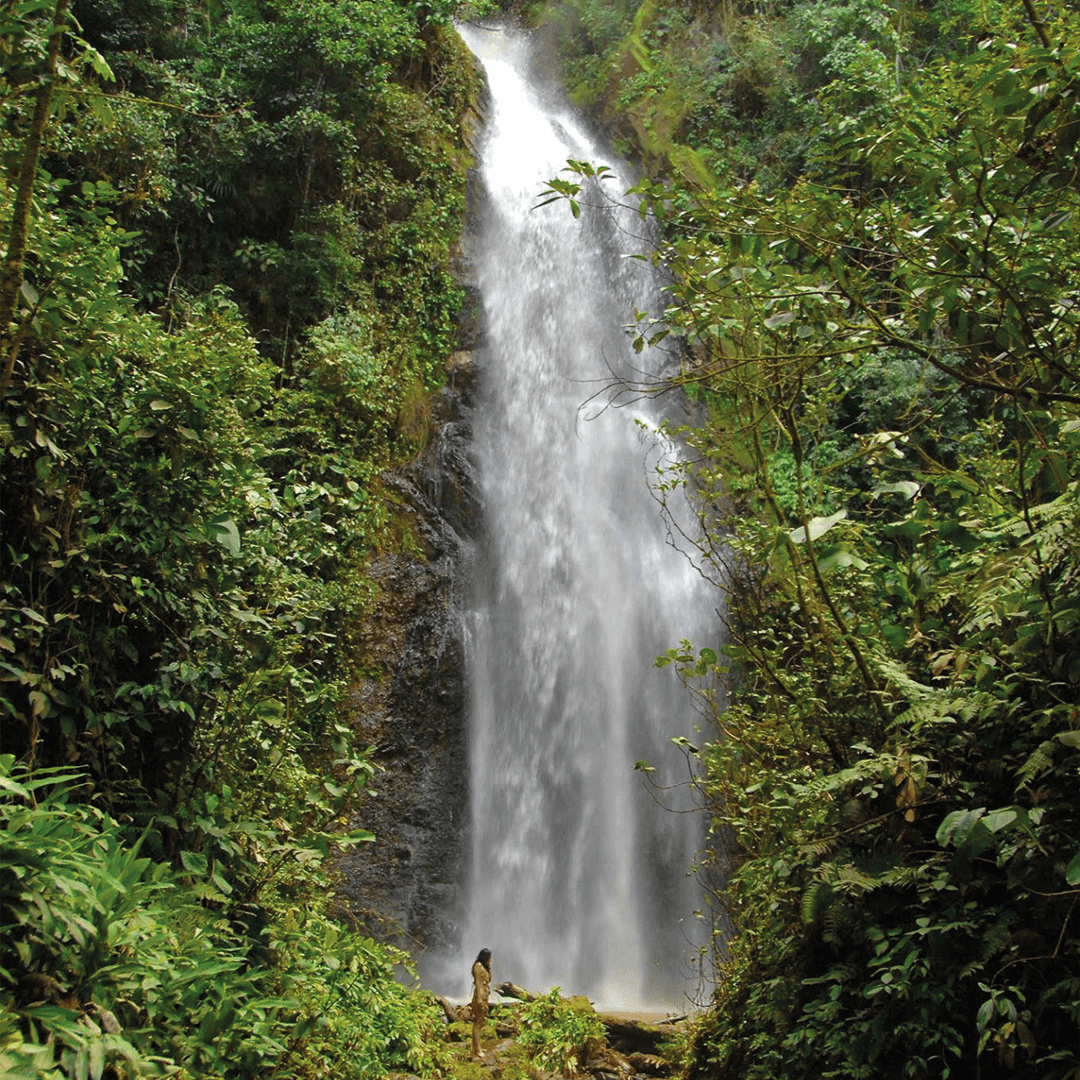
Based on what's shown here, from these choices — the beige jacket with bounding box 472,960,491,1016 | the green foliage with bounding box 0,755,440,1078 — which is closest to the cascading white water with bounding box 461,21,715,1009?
the beige jacket with bounding box 472,960,491,1016

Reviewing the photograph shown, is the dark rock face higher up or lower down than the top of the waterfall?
lower down

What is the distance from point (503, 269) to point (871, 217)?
9939mm

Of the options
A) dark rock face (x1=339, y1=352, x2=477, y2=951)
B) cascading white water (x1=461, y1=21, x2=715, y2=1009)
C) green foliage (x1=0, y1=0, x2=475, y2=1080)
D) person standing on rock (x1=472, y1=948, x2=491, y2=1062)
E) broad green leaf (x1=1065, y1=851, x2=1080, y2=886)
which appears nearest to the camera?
broad green leaf (x1=1065, y1=851, x2=1080, y2=886)

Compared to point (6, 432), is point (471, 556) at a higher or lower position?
higher

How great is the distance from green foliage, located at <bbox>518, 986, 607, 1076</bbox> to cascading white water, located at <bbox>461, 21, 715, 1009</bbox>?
2.16 meters

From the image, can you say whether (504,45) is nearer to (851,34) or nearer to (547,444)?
(851,34)

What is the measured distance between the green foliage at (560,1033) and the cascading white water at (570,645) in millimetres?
2162

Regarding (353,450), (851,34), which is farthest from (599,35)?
(353,450)

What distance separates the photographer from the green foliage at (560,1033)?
6441mm

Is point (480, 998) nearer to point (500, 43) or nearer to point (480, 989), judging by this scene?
point (480, 989)

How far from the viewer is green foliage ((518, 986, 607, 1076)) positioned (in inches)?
254

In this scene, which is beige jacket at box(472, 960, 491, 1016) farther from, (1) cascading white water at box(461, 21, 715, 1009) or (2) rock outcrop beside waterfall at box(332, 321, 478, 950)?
(1) cascading white water at box(461, 21, 715, 1009)

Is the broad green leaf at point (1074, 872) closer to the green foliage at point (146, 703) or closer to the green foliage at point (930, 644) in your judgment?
the green foliage at point (930, 644)

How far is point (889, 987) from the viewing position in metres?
3.20
